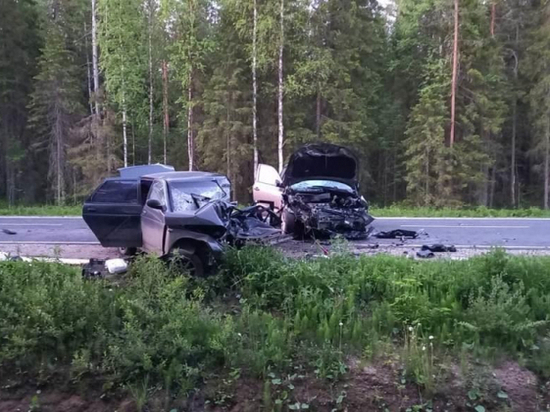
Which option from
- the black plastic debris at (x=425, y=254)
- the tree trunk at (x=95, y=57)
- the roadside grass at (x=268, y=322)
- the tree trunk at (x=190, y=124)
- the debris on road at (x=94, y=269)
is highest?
the tree trunk at (x=95, y=57)

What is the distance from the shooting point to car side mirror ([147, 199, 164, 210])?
8594 millimetres

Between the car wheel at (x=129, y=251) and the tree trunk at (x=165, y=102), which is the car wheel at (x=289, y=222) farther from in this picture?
the tree trunk at (x=165, y=102)

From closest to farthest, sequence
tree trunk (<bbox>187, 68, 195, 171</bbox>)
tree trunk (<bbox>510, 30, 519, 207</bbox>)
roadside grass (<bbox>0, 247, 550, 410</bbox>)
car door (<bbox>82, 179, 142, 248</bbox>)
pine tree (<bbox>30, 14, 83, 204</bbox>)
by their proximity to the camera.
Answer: roadside grass (<bbox>0, 247, 550, 410</bbox>)
car door (<bbox>82, 179, 142, 248</bbox>)
tree trunk (<bbox>187, 68, 195, 171</bbox>)
pine tree (<bbox>30, 14, 83, 204</bbox>)
tree trunk (<bbox>510, 30, 519, 207</bbox>)

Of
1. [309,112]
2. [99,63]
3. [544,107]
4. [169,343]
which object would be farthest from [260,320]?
[544,107]

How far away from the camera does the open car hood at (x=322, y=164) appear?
1331 centimetres

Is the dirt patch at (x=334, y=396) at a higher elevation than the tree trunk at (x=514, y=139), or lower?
lower

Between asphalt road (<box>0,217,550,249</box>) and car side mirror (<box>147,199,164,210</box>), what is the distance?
13.8 ft

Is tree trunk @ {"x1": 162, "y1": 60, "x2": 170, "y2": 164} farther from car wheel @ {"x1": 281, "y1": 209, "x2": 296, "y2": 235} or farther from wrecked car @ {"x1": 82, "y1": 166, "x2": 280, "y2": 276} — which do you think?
car wheel @ {"x1": 281, "y1": 209, "x2": 296, "y2": 235}

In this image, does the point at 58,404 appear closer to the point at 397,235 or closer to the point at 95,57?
the point at 397,235

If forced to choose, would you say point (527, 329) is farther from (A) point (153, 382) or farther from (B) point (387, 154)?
(B) point (387, 154)

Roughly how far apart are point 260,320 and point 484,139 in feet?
74.5

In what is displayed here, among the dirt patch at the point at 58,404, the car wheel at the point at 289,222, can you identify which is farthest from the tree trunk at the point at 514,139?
the dirt patch at the point at 58,404

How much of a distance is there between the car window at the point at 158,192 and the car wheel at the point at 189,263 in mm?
1016

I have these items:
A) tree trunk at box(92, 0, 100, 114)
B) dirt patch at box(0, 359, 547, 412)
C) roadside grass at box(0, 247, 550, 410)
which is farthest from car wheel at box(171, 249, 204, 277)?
tree trunk at box(92, 0, 100, 114)
